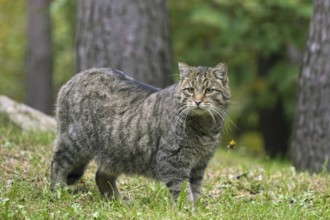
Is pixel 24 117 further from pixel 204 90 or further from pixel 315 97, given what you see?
pixel 204 90

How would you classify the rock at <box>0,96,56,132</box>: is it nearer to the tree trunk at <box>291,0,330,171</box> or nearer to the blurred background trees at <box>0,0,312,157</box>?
the blurred background trees at <box>0,0,312,157</box>

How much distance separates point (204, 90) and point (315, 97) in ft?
11.0

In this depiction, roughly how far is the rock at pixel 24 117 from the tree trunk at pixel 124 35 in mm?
945

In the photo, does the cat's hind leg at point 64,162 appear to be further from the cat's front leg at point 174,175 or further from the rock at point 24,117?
the rock at point 24,117

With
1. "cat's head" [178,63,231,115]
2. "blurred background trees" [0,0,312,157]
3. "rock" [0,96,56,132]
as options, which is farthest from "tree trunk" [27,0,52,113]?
"cat's head" [178,63,231,115]

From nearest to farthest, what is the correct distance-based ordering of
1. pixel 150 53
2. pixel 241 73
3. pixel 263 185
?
pixel 263 185
pixel 150 53
pixel 241 73

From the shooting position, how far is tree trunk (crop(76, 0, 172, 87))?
925 cm

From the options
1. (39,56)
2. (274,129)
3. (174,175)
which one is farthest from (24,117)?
(274,129)

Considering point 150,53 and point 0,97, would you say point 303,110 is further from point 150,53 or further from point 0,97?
point 0,97

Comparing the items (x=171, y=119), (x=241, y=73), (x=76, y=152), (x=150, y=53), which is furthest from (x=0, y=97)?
(x=241, y=73)

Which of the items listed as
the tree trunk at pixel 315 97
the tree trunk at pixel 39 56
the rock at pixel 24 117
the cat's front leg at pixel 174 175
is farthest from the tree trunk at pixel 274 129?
the cat's front leg at pixel 174 175

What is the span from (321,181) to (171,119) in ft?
6.56

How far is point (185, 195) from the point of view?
219 inches

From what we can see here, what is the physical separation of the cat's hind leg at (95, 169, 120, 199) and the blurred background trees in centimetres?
301
